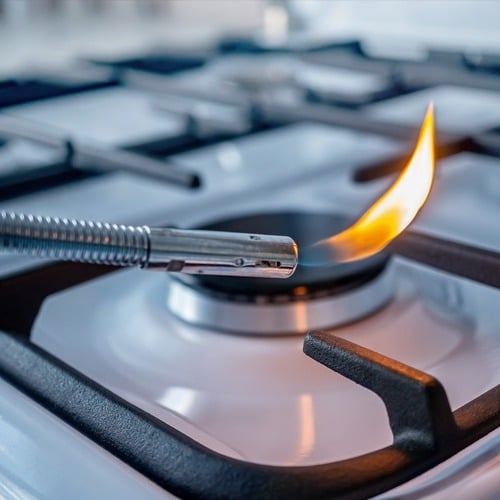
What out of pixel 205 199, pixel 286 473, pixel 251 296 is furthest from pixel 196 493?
pixel 205 199

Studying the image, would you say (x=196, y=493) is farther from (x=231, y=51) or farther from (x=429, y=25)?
(x=429, y=25)

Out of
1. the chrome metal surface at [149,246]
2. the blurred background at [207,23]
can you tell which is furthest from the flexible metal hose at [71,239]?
the blurred background at [207,23]

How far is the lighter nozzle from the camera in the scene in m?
0.28

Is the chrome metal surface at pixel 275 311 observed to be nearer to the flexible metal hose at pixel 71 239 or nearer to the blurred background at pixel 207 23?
the flexible metal hose at pixel 71 239

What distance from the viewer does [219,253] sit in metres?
0.29

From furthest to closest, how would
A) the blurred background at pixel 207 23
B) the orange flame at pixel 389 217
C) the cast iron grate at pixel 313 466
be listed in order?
the blurred background at pixel 207 23 → the orange flame at pixel 389 217 → the cast iron grate at pixel 313 466

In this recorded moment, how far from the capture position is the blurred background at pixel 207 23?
0.95 m

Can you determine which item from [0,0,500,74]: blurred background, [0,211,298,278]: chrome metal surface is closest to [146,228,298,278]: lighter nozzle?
[0,211,298,278]: chrome metal surface

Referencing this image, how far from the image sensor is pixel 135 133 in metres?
0.72

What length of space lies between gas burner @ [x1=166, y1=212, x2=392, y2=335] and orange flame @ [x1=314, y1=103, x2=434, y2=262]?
0.08ft

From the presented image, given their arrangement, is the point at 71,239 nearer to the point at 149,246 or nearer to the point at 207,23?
the point at 149,246

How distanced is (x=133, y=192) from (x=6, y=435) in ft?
1.02

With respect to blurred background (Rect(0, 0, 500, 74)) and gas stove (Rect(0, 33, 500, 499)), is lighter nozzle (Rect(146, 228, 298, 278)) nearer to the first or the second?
gas stove (Rect(0, 33, 500, 499))

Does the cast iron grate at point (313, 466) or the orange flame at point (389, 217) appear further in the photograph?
the orange flame at point (389, 217)
